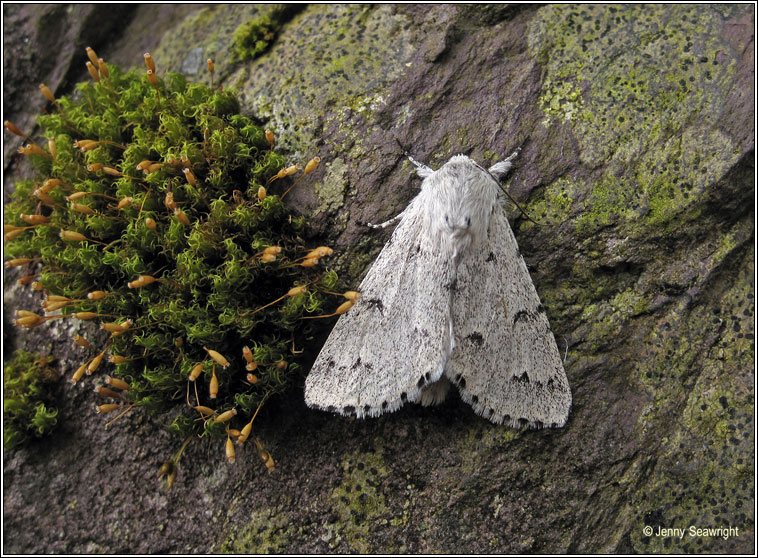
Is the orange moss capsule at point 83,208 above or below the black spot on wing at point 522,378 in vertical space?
above

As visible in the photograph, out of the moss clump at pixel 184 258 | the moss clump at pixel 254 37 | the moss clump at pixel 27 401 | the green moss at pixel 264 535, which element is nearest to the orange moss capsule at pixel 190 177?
the moss clump at pixel 184 258

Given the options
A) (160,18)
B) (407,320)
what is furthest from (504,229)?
(160,18)

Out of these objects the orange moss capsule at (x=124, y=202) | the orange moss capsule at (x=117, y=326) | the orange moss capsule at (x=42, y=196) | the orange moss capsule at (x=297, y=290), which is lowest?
the orange moss capsule at (x=297, y=290)

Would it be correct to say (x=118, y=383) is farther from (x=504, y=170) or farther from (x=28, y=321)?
(x=504, y=170)

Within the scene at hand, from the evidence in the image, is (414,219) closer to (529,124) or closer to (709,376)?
(529,124)

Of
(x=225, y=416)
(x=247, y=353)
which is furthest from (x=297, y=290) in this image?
(x=225, y=416)

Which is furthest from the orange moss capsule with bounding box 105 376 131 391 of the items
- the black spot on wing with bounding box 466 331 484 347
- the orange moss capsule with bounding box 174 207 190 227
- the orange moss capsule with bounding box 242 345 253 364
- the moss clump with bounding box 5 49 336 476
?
the black spot on wing with bounding box 466 331 484 347

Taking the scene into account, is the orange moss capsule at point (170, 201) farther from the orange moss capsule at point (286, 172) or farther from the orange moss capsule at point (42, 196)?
the orange moss capsule at point (42, 196)
